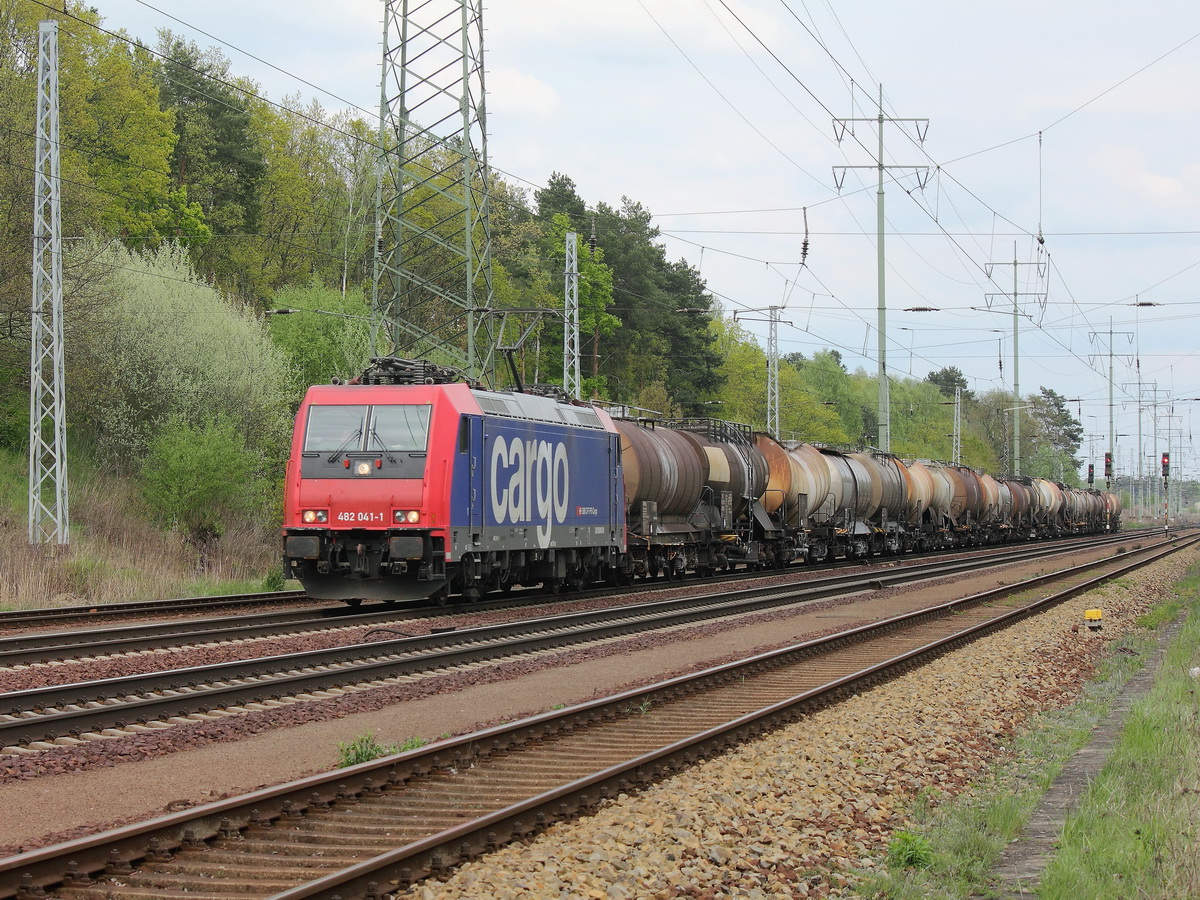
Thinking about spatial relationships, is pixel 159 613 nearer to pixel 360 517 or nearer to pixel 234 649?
pixel 360 517

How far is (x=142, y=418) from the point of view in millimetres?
34844

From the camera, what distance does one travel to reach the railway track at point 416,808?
5957mm

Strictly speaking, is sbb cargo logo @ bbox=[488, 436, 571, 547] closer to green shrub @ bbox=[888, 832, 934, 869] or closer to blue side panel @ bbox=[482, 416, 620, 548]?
blue side panel @ bbox=[482, 416, 620, 548]

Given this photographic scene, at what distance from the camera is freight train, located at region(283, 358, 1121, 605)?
18.8 metres

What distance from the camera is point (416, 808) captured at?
298 inches

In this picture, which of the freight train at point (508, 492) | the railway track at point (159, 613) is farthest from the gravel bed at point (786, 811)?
the railway track at point (159, 613)

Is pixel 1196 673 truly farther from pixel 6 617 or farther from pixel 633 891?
pixel 6 617

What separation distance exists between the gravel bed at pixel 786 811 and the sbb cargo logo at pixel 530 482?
27.9 ft

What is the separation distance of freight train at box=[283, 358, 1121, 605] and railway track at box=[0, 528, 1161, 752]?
7.43 feet

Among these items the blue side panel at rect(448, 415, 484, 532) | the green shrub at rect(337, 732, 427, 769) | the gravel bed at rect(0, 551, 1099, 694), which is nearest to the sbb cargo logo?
the blue side panel at rect(448, 415, 484, 532)

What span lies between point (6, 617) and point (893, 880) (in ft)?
46.9

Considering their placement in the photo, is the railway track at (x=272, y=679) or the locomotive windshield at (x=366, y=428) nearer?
the railway track at (x=272, y=679)

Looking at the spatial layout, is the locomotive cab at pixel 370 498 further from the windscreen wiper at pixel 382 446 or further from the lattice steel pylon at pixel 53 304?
the lattice steel pylon at pixel 53 304

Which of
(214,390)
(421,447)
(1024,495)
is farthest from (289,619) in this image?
(1024,495)
